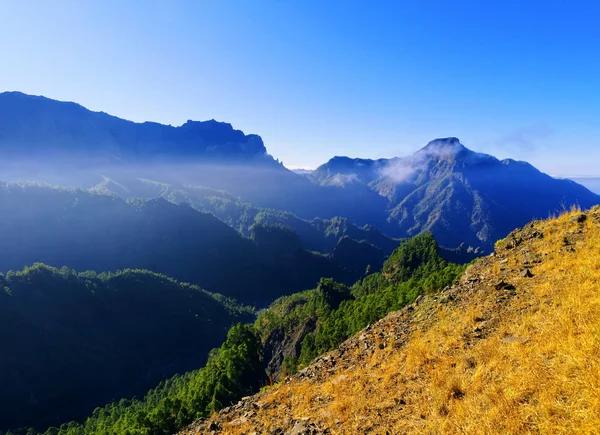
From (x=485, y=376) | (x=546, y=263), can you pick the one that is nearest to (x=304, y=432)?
(x=485, y=376)

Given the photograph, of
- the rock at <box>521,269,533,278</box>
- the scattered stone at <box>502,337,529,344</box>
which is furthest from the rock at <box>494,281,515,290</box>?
the scattered stone at <box>502,337,529,344</box>

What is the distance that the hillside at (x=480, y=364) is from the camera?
685 cm

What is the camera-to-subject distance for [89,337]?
147000 mm

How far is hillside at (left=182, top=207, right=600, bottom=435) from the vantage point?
22.5 feet

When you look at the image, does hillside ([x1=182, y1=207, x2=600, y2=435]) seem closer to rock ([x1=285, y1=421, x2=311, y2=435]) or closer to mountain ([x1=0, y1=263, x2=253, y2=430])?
rock ([x1=285, y1=421, x2=311, y2=435])

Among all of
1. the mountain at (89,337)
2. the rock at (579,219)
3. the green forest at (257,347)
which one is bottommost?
the mountain at (89,337)

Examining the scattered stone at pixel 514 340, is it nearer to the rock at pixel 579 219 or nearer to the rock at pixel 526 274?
the rock at pixel 526 274

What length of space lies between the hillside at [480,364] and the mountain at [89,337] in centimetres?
14170

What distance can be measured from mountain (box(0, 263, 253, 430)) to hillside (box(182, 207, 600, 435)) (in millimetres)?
141703

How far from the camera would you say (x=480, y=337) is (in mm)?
11484

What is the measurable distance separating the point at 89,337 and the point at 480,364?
17743 cm

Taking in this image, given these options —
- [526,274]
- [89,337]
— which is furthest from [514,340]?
[89,337]

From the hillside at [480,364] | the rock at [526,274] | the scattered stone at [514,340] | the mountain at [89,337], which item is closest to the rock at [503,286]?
the hillside at [480,364]

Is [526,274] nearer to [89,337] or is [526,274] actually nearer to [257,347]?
[257,347]
